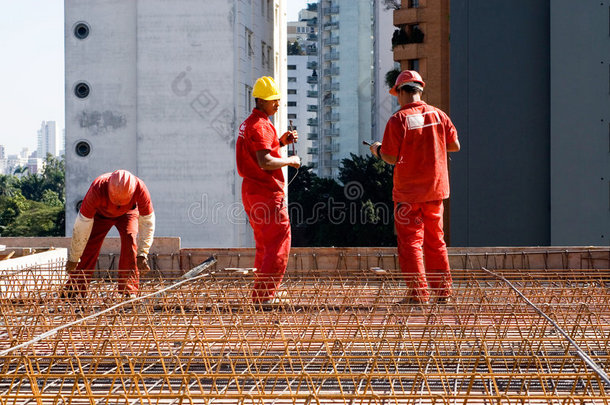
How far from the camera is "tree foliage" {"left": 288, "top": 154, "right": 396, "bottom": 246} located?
54906 millimetres

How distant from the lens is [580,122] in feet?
108

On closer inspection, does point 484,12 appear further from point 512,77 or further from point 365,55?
point 365,55

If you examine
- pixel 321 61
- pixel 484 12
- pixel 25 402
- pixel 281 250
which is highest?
pixel 321 61

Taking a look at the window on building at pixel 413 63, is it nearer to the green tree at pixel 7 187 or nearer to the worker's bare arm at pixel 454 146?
the worker's bare arm at pixel 454 146

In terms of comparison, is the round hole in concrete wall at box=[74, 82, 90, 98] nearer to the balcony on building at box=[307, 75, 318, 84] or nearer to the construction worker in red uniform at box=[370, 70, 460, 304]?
the construction worker in red uniform at box=[370, 70, 460, 304]

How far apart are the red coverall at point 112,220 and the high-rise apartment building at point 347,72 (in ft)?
322

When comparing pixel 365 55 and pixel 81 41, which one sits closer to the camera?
pixel 81 41

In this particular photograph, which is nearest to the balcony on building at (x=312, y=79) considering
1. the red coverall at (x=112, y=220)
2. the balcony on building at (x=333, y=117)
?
the balcony on building at (x=333, y=117)

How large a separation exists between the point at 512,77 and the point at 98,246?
102ft

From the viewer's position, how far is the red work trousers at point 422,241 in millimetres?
8398

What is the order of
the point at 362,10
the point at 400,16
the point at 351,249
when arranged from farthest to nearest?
1. the point at 362,10
2. the point at 400,16
3. the point at 351,249

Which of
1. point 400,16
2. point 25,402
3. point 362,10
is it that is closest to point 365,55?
point 362,10

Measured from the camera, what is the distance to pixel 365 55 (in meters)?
109

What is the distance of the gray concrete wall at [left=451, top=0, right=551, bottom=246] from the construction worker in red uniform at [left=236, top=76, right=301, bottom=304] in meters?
29.4
